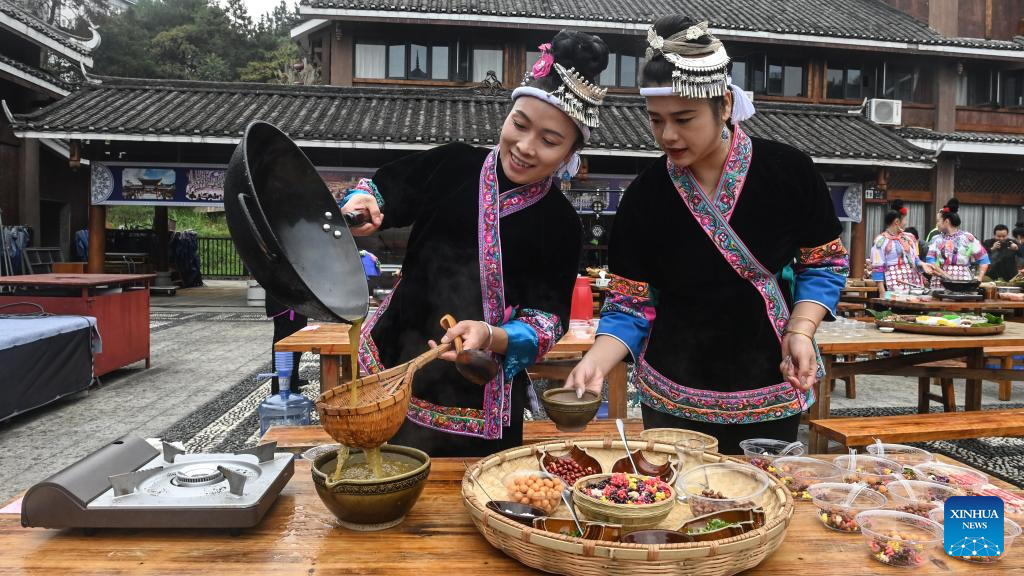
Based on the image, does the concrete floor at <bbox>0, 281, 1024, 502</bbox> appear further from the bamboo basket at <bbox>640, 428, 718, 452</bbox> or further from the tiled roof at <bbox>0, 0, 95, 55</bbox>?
the tiled roof at <bbox>0, 0, 95, 55</bbox>

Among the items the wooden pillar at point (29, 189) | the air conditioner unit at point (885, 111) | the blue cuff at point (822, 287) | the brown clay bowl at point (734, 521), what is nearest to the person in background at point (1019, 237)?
the air conditioner unit at point (885, 111)

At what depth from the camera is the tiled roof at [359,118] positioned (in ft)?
35.1

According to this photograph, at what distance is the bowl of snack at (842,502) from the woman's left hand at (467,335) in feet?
2.86

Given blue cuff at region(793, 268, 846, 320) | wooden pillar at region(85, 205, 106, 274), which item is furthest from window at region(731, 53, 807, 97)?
blue cuff at region(793, 268, 846, 320)

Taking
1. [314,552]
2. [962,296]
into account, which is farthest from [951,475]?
[962,296]

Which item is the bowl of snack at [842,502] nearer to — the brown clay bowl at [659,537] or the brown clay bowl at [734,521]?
the brown clay bowl at [734,521]

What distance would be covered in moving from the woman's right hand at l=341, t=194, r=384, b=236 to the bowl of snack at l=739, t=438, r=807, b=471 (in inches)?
47.8

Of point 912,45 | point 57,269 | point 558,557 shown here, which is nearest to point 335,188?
point 57,269

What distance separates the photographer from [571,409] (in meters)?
1.78

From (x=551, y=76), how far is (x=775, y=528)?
4.14 feet

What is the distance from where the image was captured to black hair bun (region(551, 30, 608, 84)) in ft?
6.17

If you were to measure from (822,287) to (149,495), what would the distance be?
6.05ft

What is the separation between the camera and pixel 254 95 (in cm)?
1302

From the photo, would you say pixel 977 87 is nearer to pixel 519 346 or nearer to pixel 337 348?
pixel 337 348
